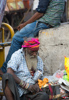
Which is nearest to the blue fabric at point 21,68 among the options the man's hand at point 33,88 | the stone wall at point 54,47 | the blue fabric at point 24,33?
the man's hand at point 33,88

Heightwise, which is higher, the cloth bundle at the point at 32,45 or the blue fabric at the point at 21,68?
the cloth bundle at the point at 32,45

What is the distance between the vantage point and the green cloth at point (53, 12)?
4.32 m

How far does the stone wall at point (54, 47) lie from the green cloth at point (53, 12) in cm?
19

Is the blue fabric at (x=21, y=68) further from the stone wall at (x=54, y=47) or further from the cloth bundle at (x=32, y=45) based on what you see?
the stone wall at (x=54, y=47)

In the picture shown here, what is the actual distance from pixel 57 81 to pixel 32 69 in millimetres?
472

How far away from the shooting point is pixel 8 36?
41.2 ft

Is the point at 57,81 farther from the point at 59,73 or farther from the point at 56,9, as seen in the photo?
the point at 56,9

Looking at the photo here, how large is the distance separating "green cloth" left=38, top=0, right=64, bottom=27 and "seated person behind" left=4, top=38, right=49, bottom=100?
0.96 m

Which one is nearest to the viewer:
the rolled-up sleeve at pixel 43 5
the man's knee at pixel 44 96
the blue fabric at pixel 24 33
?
the man's knee at pixel 44 96

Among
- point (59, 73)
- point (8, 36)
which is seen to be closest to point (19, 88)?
point (59, 73)

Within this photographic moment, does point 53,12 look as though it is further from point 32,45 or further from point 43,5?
point 32,45

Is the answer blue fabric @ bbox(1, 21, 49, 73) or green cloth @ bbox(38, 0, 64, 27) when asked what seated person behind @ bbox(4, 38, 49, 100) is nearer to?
blue fabric @ bbox(1, 21, 49, 73)

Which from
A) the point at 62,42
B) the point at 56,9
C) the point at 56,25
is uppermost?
the point at 56,9

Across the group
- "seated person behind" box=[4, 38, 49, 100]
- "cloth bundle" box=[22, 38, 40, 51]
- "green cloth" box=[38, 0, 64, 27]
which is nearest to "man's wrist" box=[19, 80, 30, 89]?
"seated person behind" box=[4, 38, 49, 100]
